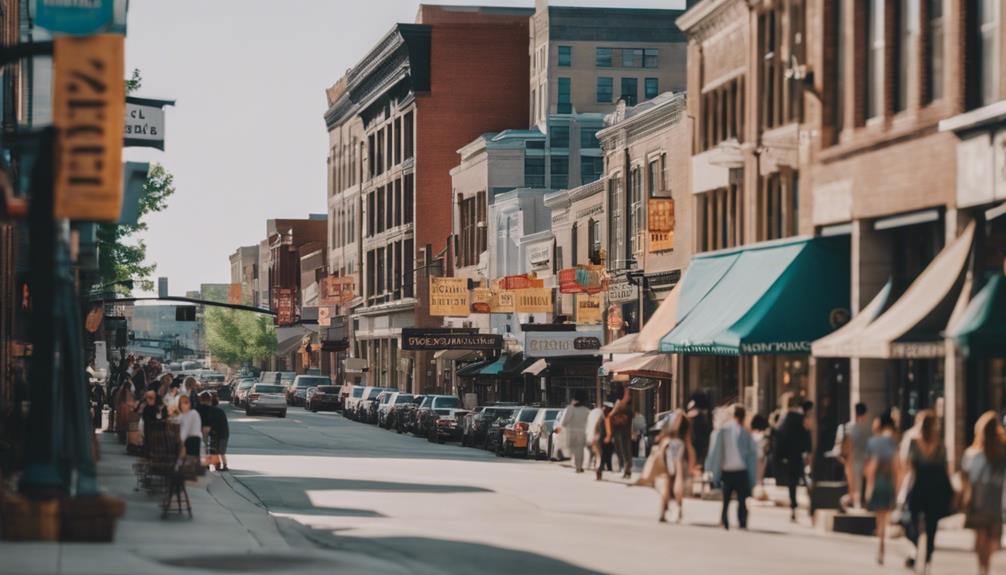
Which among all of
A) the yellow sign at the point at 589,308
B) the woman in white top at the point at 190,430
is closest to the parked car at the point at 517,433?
the yellow sign at the point at 589,308

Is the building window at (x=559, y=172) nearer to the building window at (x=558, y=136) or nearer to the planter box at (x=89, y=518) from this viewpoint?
the building window at (x=558, y=136)

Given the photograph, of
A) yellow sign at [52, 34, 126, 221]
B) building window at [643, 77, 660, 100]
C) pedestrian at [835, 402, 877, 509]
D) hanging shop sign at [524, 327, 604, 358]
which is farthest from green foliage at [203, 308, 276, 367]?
yellow sign at [52, 34, 126, 221]

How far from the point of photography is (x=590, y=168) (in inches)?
3696

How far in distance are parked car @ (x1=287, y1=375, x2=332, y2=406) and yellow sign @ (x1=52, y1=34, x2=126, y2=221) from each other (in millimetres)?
84384

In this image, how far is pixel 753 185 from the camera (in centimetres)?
4297

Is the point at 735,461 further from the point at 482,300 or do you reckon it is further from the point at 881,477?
the point at 482,300

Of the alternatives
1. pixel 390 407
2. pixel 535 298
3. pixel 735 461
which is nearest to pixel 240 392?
pixel 390 407

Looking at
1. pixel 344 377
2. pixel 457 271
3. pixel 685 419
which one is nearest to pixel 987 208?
pixel 685 419

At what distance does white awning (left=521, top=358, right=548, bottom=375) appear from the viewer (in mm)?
68500

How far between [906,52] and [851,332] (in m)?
5.37

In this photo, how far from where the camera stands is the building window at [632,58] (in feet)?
331

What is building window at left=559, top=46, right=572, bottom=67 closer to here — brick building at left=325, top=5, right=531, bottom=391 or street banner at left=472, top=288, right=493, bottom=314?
brick building at left=325, top=5, right=531, bottom=391

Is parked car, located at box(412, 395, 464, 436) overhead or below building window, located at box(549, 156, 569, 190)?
below

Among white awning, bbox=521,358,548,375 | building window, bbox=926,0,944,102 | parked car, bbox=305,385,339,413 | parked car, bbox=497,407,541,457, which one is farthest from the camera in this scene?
parked car, bbox=305,385,339,413
